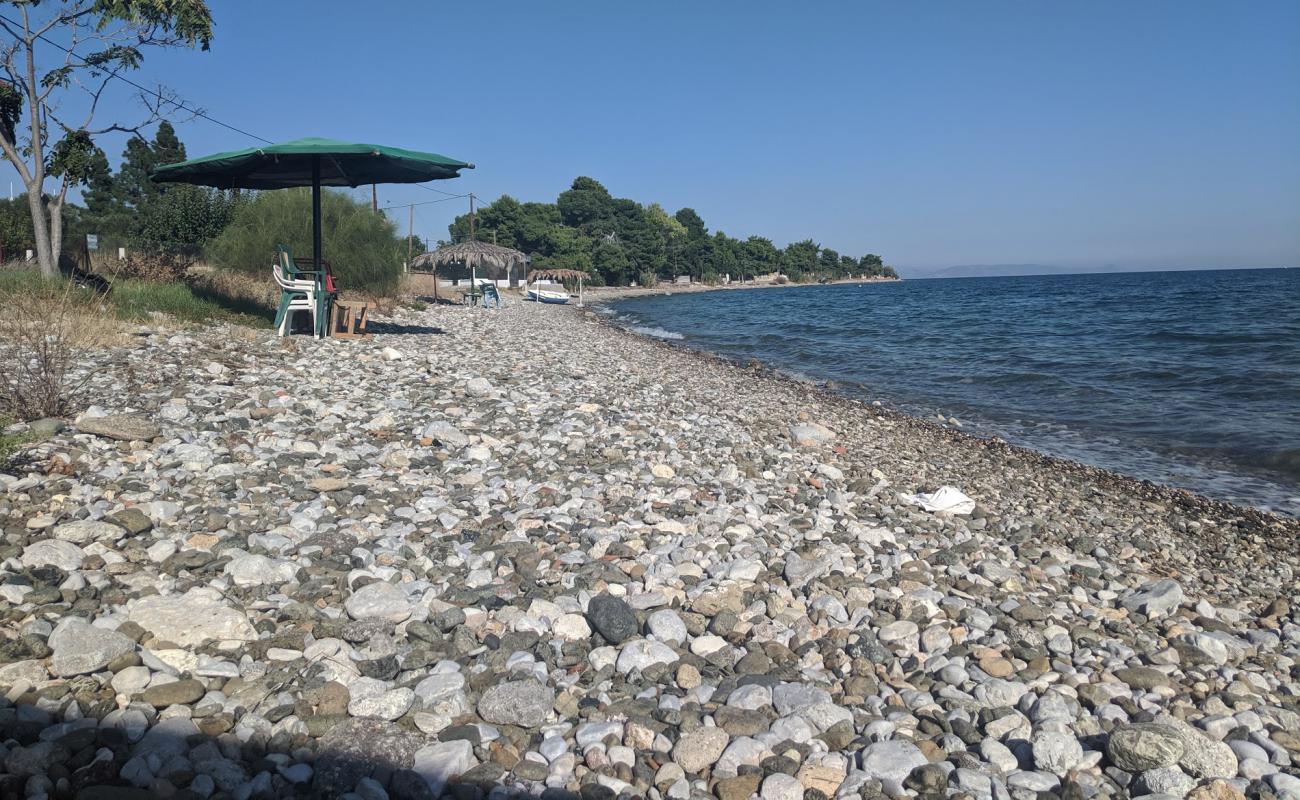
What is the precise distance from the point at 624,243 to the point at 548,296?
55.4 metres

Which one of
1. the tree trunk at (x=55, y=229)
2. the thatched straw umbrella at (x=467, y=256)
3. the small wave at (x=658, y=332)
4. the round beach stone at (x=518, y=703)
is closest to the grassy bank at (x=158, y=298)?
the tree trunk at (x=55, y=229)

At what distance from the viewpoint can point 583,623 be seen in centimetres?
326

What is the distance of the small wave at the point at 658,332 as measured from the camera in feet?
83.3

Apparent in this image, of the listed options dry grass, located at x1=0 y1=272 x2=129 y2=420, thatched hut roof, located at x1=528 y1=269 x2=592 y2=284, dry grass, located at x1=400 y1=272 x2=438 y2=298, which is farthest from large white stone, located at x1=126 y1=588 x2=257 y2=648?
thatched hut roof, located at x1=528 y1=269 x2=592 y2=284

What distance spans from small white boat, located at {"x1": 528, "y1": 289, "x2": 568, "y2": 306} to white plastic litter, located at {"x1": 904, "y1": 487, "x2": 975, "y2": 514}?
122 ft

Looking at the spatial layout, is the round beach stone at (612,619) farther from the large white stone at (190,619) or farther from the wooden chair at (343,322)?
the wooden chair at (343,322)

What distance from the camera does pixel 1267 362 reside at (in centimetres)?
1655

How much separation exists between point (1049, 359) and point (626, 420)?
14.4 metres

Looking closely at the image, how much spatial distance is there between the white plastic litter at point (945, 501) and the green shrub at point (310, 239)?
57.0 feet

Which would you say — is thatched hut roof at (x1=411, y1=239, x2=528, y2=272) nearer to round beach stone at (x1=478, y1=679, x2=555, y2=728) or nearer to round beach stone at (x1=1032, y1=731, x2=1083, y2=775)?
round beach stone at (x1=478, y1=679, x2=555, y2=728)

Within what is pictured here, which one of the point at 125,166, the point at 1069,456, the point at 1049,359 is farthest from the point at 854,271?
the point at 1069,456

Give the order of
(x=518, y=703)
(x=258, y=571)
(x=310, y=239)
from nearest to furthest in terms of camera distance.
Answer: (x=518, y=703) → (x=258, y=571) → (x=310, y=239)

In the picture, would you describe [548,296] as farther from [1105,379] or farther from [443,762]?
[443,762]

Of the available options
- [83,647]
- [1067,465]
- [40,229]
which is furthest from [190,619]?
[40,229]
